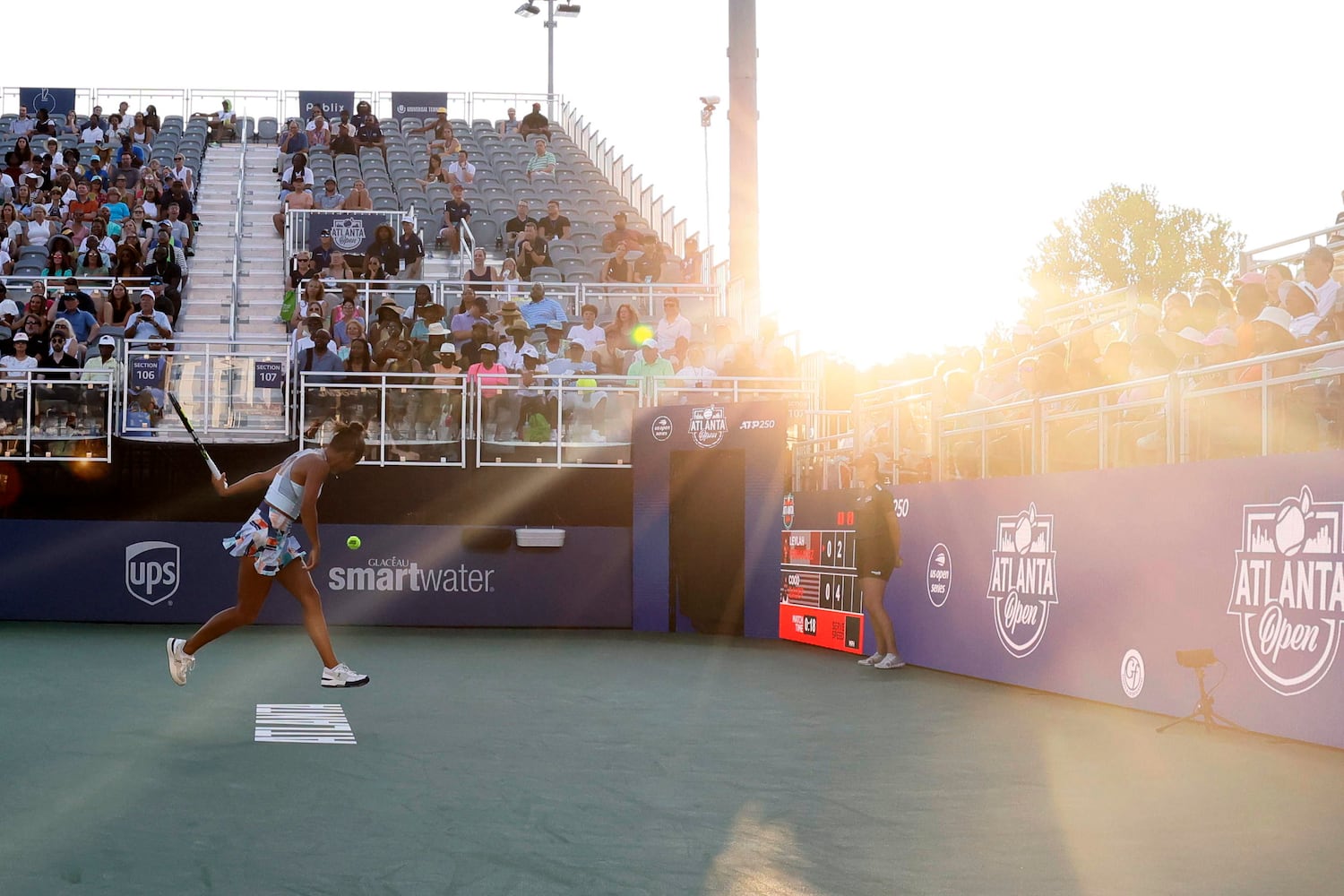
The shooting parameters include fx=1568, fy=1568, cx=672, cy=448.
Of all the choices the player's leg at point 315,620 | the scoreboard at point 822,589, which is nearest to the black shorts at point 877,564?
the scoreboard at point 822,589

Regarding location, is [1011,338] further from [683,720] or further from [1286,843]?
[1286,843]

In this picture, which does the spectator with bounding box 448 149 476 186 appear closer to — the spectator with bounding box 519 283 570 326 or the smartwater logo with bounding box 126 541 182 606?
the spectator with bounding box 519 283 570 326

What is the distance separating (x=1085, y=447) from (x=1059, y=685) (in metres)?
1.97

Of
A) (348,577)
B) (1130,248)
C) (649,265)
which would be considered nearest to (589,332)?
(649,265)

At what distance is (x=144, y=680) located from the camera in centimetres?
1295

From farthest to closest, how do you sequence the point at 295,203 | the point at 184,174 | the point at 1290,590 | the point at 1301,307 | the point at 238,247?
the point at 184,174, the point at 295,203, the point at 238,247, the point at 1301,307, the point at 1290,590

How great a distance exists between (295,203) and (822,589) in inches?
518

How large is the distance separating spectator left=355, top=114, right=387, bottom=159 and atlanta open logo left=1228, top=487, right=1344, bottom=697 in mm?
26522

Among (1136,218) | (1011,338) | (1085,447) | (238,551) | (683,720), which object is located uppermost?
(1136,218)

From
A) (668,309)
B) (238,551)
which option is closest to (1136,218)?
(668,309)

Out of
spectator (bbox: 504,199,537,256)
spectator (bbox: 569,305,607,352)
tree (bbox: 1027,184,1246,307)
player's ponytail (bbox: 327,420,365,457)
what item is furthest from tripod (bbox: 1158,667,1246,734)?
tree (bbox: 1027,184,1246,307)

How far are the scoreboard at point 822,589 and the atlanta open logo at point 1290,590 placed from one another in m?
5.96

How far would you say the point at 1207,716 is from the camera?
34.0 feet

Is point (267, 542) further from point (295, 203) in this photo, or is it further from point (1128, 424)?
point (295, 203)
